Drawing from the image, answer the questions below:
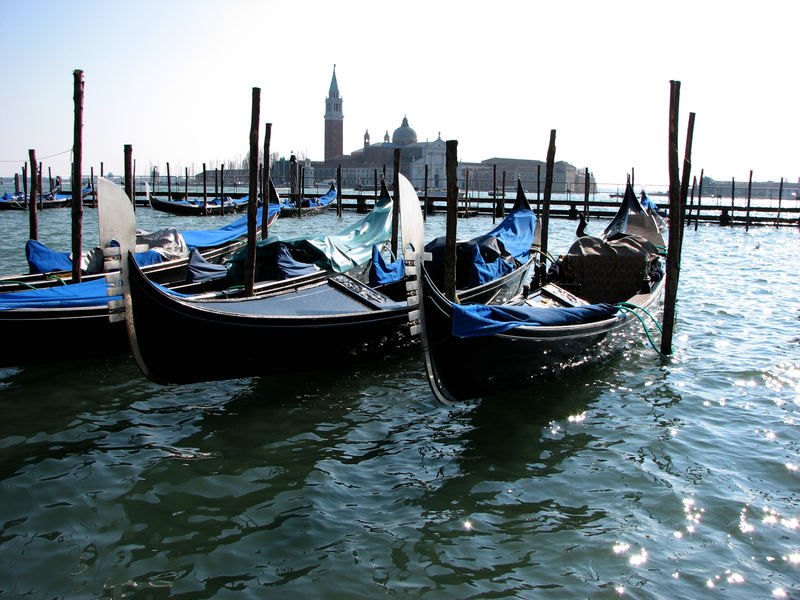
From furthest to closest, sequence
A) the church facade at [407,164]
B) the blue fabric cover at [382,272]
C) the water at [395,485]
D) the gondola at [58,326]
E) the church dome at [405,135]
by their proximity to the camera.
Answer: the church dome at [405,135] → the church facade at [407,164] → the blue fabric cover at [382,272] → the gondola at [58,326] → the water at [395,485]

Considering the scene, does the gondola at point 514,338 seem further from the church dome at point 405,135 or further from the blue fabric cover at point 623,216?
the church dome at point 405,135

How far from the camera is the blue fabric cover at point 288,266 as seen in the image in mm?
6133

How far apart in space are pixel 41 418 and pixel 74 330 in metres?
→ 0.98

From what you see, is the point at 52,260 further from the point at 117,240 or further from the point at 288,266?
the point at 117,240

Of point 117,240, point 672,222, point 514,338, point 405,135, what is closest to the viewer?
point 117,240

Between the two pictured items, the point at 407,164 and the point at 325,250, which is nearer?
the point at 325,250

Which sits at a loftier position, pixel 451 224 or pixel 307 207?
pixel 307 207

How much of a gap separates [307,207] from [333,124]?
2220 inches

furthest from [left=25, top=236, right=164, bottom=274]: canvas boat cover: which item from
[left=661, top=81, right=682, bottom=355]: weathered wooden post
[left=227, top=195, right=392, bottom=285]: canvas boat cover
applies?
[left=661, top=81, right=682, bottom=355]: weathered wooden post

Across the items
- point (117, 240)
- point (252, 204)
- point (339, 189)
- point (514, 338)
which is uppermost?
point (339, 189)

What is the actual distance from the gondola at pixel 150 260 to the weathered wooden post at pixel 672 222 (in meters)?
4.24

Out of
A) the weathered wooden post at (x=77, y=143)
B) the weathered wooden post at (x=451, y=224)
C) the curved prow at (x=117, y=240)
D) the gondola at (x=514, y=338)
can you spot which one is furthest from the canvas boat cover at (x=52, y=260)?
the gondola at (x=514, y=338)

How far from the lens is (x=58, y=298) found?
4.80m

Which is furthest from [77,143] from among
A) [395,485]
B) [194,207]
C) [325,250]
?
[194,207]
